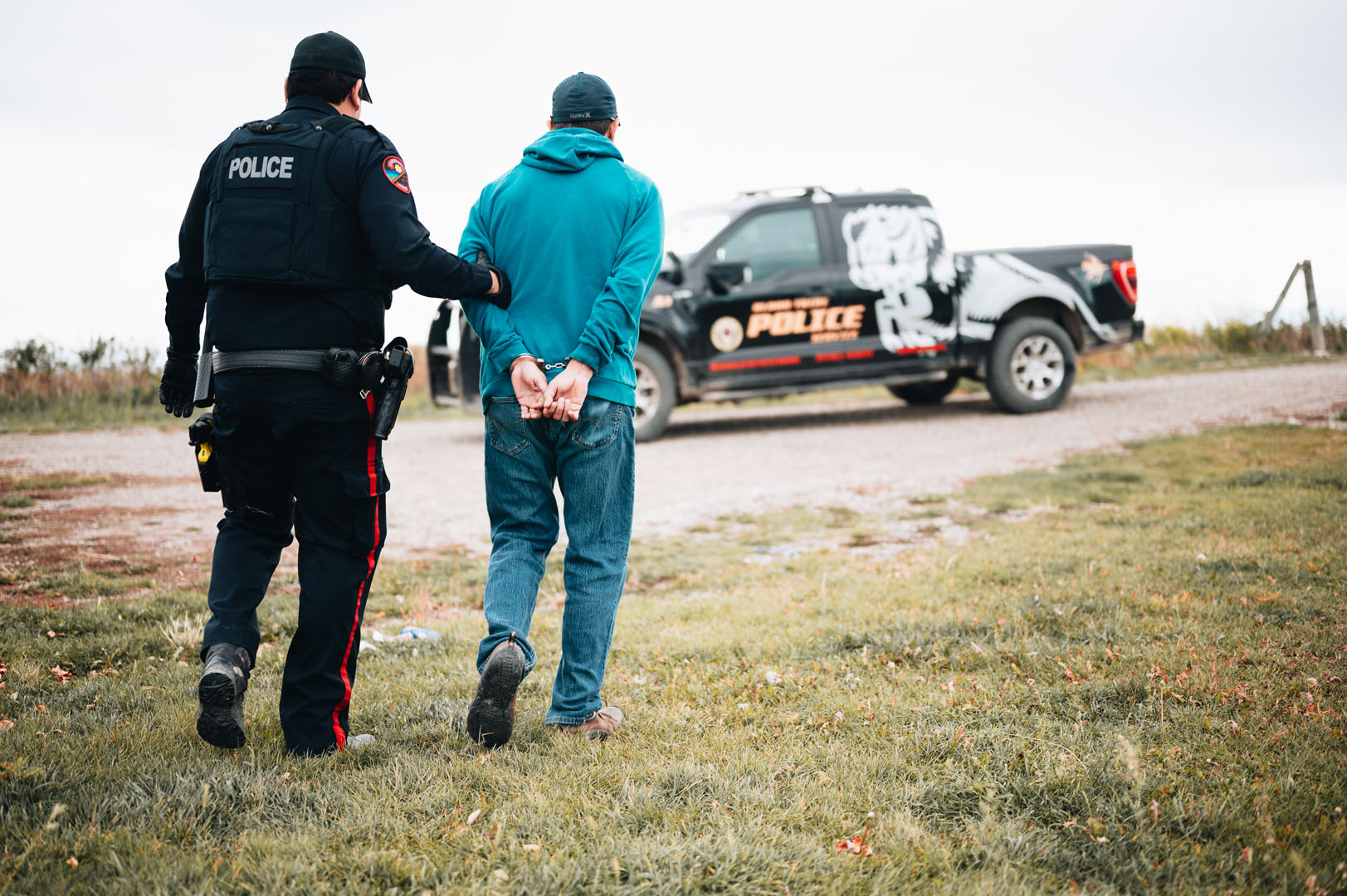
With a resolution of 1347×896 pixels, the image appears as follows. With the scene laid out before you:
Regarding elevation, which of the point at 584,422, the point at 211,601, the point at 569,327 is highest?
the point at 569,327

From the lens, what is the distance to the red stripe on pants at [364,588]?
2.74m

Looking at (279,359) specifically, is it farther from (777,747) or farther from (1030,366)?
(1030,366)

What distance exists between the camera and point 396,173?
2.73m

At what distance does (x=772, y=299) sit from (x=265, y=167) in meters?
7.44

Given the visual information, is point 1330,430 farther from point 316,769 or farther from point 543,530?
point 316,769

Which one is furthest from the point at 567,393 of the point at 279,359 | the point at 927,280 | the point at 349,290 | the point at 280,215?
the point at 927,280

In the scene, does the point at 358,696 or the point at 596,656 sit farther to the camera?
the point at 358,696

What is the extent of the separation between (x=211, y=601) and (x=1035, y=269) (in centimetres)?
954

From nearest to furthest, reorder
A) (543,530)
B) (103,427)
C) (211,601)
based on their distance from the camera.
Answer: (211,601), (543,530), (103,427)

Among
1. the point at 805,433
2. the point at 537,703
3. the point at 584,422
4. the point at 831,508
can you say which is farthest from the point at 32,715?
the point at 805,433

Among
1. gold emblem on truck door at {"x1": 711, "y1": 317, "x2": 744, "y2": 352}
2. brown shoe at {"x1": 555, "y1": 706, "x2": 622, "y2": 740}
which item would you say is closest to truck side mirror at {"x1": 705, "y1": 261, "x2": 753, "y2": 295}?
gold emblem on truck door at {"x1": 711, "y1": 317, "x2": 744, "y2": 352}

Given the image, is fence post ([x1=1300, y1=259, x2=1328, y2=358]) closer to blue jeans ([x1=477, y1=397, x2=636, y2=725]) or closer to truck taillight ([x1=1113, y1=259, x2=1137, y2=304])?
truck taillight ([x1=1113, y1=259, x2=1137, y2=304])

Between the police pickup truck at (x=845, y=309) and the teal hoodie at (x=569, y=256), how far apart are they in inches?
250

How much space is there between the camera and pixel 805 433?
1026 centimetres
